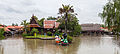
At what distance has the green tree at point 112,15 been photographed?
43.1ft

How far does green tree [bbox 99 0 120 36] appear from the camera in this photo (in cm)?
1315

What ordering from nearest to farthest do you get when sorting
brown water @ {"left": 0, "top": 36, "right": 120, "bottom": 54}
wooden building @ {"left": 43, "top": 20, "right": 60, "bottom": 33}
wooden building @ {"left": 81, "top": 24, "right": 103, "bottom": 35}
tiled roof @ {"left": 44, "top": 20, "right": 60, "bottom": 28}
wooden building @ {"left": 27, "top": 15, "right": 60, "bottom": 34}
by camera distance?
1. brown water @ {"left": 0, "top": 36, "right": 120, "bottom": 54}
2. wooden building @ {"left": 27, "top": 15, "right": 60, "bottom": 34}
3. wooden building @ {"left": 43, "top": 20, "right": 60, "bottom": 33}
4. tiled roof @ {"left": 44, "top": 20, "right": 60, "bottom": 28}
5. wooden building @ {"left": 81, "top": 24, "right": 103, "bottom": 35}

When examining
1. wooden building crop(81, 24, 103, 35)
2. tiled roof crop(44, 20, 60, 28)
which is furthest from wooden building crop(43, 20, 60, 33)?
wooden building crop(81, 24, 103, 35)

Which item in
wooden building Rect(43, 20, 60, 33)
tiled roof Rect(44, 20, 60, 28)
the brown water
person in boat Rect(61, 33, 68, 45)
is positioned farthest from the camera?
tiled roof Rect(44, 20, 60, 28)

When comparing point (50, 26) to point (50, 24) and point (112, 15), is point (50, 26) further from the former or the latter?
point (112, 15)

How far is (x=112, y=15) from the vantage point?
13898mm

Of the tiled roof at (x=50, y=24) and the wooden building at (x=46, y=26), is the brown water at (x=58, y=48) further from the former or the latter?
the tiled roof at (x=50, y=24)

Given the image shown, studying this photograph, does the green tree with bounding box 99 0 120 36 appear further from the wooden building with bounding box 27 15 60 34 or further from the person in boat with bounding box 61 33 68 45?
the wooden building with bounding box 27 15 60 34

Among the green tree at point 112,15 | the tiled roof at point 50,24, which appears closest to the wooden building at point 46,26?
the tiled roof at point 50,24

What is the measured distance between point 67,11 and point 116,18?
9.59m

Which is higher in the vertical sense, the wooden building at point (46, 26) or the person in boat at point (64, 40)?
the wooden building at point (46, 26)

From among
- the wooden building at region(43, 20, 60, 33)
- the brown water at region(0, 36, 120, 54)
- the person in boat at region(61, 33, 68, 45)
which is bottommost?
the brown water at region(0, 36, 120, 54)

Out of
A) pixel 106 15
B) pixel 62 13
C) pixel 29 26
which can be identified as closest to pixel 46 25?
pixel 29 26

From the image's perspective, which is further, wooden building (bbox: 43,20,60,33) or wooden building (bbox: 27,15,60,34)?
wooden building (bbox: 43,20,60,33)
